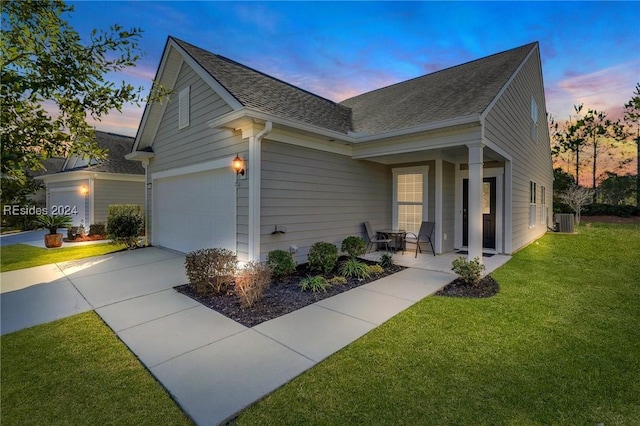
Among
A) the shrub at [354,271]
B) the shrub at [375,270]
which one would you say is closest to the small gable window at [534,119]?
the shrub at [375,270]

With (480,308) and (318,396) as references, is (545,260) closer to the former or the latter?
(480,308)

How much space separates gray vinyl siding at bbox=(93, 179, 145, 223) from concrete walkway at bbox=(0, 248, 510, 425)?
8046mm

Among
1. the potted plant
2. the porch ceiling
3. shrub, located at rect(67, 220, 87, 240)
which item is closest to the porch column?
the porch ceiling

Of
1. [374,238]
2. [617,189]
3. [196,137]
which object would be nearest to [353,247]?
[374,238]

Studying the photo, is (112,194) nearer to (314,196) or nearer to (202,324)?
(314,196)

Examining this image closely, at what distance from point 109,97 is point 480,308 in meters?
5.16

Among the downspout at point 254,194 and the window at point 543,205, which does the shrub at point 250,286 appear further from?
the window at point 543,205

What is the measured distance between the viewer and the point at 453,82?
847 cm

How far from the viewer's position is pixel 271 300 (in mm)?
4672

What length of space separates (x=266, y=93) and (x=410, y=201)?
511 centimetres

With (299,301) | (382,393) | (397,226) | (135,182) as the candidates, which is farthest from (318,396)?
(135,182)

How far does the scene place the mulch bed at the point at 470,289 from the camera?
4.92m

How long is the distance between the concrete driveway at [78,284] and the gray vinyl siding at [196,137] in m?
1.91

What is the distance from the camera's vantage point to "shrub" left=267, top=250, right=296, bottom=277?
Result: 221 inches
